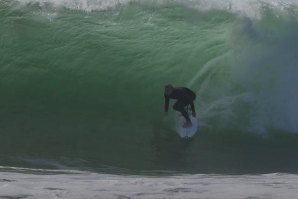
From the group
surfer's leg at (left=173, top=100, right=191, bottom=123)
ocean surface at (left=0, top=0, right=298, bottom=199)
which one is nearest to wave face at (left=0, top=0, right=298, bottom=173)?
ocean surface at (left=0, top=0, right=298, bottom=199)

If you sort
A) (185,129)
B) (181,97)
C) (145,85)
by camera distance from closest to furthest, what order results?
(181,97)
(185,129)
(145,85)

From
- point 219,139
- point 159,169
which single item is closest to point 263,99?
point 219,139

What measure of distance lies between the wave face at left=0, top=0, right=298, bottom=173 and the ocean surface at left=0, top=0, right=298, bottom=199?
0.02m

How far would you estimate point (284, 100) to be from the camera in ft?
31.6

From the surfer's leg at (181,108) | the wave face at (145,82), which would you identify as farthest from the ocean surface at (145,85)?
the surfer's leg at (181,108)

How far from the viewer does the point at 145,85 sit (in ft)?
31.9

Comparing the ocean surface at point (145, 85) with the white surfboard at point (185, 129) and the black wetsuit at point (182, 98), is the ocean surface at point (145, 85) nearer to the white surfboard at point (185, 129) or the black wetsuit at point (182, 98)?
the white surfboard at point (185, 129)

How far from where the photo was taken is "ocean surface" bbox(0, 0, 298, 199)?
789 centimetres

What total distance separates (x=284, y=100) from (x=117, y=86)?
2448 mm

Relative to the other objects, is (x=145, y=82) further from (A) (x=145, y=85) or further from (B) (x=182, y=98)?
(B) (x=182, y=98)

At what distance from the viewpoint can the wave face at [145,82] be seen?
8047 millimetres

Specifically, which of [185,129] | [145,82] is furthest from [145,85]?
[185,129]

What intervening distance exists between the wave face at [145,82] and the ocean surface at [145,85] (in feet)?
0.06

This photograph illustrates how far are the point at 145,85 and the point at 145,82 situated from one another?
77 mm
